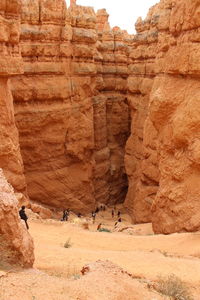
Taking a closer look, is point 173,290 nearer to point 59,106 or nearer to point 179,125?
point 179,125

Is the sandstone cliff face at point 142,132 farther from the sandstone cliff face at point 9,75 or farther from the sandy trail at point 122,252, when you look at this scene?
the sandy trail at point 122,252

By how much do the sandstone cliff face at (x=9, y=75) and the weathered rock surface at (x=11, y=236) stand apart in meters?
7.43

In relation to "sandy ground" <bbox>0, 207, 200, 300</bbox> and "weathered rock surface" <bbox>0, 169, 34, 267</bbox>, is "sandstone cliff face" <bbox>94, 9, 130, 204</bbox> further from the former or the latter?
"weathered rock surface" <bbox>0, 169, 34, 267</bbox>

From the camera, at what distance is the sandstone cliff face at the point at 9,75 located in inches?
459

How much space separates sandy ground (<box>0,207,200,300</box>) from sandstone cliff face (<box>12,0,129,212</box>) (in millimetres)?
7337

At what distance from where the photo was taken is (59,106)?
1945 cm

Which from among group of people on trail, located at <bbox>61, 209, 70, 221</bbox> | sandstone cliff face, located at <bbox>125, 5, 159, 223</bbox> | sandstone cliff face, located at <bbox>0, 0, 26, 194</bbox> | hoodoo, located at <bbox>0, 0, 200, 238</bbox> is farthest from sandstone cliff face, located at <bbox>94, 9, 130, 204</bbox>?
sandstone cliff face, located at <bbox>0, 0, 26, 194</bbox>

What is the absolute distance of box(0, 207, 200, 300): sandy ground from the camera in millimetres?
4441

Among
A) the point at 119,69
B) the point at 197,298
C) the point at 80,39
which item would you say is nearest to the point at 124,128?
the point at 119,69

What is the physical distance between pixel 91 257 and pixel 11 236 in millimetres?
3024

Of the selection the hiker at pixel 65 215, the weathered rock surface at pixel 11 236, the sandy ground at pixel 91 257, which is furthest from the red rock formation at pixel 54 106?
the weathered rock surface at pixel 11 236

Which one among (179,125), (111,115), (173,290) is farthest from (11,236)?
(111,115)

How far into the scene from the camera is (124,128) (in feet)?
88.9

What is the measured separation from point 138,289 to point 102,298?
2.57ft
